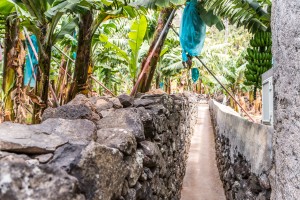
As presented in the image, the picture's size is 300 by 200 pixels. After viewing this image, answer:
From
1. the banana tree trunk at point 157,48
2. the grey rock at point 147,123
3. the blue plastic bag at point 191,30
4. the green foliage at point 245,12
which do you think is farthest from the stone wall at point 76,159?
the banana tree trunk at point 157,48

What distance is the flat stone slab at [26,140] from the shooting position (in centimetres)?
143

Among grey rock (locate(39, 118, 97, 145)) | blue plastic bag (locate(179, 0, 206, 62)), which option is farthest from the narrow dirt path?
grey rock (locate(39, 118, 97, 145))

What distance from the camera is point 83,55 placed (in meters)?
3.82

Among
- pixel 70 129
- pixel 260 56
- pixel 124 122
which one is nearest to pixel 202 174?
pixel 260 56

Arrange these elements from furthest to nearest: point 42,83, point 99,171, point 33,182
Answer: point 42,83 < point 99,171 < point 33,182

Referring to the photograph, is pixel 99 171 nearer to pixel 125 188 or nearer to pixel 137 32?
pixel 125 188

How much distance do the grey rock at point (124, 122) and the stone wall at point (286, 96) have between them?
99 cm

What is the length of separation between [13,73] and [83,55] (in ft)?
2.75

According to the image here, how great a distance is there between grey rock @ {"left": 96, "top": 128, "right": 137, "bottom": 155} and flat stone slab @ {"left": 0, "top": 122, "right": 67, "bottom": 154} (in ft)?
1.23

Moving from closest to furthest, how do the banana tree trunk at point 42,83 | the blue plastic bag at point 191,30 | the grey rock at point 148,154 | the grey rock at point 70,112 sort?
the grey rock at point 70,112, the grey rock at point 148,154, the banana tree trunk at point 42,83, the blue plastic bag at point 191,30

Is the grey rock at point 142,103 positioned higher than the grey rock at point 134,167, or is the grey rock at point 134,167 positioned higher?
the grey rock at point 142,103

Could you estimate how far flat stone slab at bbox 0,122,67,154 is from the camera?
1.43 meters

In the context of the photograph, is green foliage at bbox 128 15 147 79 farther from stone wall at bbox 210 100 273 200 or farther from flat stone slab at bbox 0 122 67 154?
flat stone slab at bbox 0 122 67 154

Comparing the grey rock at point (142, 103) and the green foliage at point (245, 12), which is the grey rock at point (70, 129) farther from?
the green foliage at point (245, 12)
